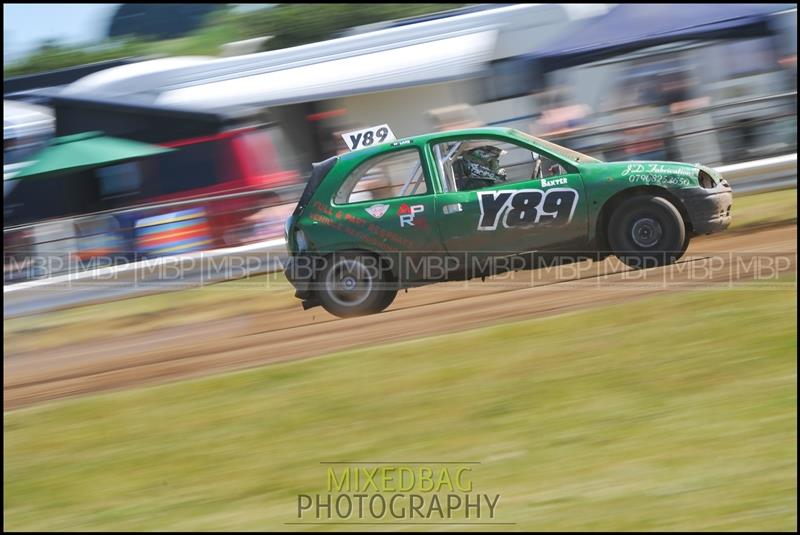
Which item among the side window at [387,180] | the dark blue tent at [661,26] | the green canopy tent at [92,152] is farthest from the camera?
the green canopy tent at [92,152]

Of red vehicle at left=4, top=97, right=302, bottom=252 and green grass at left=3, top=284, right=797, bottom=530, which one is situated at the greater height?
red vehicle at left=4, top=97, right=302, bottom=252

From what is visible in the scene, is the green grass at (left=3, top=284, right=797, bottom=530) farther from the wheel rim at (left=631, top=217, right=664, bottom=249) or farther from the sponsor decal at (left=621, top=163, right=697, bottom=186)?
the sponsor decal at (left=621, top=163, right=697, bottom=186)

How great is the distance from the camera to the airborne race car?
6.18 m

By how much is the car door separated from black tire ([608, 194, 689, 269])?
0.24m

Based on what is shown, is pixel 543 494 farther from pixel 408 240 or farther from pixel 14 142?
A: pixel 14 142

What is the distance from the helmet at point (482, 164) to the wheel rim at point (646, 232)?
37.3 inches

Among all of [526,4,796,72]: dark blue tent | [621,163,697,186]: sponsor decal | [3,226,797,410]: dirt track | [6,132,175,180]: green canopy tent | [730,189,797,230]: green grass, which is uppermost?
[526,4,796,72]: dark blue tent

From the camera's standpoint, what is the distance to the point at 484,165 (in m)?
6.43

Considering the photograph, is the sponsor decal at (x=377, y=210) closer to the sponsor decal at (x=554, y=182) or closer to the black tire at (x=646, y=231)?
the sponsor decal at (x=554, y=182)

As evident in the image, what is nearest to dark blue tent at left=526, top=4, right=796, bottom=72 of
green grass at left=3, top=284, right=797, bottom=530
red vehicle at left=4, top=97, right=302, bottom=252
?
green grass at left=3, top=284, right=797, bottom=530

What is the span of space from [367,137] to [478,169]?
799 millimetres

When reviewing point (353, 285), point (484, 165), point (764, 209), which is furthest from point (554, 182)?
point (764, 209)

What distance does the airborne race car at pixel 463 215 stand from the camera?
20.3 feet

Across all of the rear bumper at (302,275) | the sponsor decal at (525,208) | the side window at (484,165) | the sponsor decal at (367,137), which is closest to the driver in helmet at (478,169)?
the side window at (484,165)
